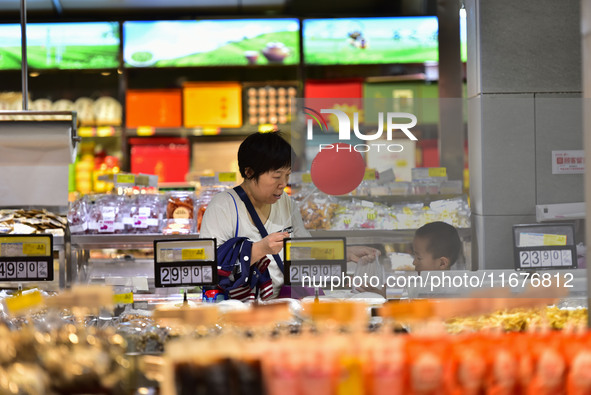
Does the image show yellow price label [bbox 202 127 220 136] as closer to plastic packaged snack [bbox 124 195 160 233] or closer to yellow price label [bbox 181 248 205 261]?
plastic packaged snack [bbox 124 195 160 233]

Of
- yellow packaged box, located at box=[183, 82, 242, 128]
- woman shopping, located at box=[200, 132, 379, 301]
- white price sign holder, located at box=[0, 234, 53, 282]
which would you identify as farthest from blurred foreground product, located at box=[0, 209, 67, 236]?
yellow packaged box, located at box=[183, 82, 242, 128]

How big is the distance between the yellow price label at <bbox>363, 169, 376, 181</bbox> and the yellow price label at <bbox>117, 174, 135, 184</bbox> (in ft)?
7.90

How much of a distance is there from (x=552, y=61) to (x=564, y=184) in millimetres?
878

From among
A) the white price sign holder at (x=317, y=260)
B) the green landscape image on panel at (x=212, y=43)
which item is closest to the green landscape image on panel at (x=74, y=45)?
the green landscape image on panel at (x=212, y=43)

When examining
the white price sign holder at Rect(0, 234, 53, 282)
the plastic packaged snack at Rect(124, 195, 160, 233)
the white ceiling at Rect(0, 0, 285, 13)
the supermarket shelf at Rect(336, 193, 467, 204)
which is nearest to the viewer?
the supermarket shelf at Rect(336, 193, 467, 204)

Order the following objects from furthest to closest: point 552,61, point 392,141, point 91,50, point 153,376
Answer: point 91,50 → point 552,61 → point 392,141 → point 153,376

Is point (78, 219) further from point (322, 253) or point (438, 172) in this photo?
point (438, 172)

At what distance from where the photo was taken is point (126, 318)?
93.7 inches

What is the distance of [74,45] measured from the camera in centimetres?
599

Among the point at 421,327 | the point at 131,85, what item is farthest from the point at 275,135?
the point at 131,85

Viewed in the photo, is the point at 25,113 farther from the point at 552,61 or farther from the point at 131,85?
the point at 131,85

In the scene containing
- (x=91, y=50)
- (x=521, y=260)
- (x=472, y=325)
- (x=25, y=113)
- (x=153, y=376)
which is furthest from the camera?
(x=91, y=50)

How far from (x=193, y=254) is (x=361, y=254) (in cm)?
67

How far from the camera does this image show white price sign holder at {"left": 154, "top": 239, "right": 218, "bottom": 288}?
8.26 feet
